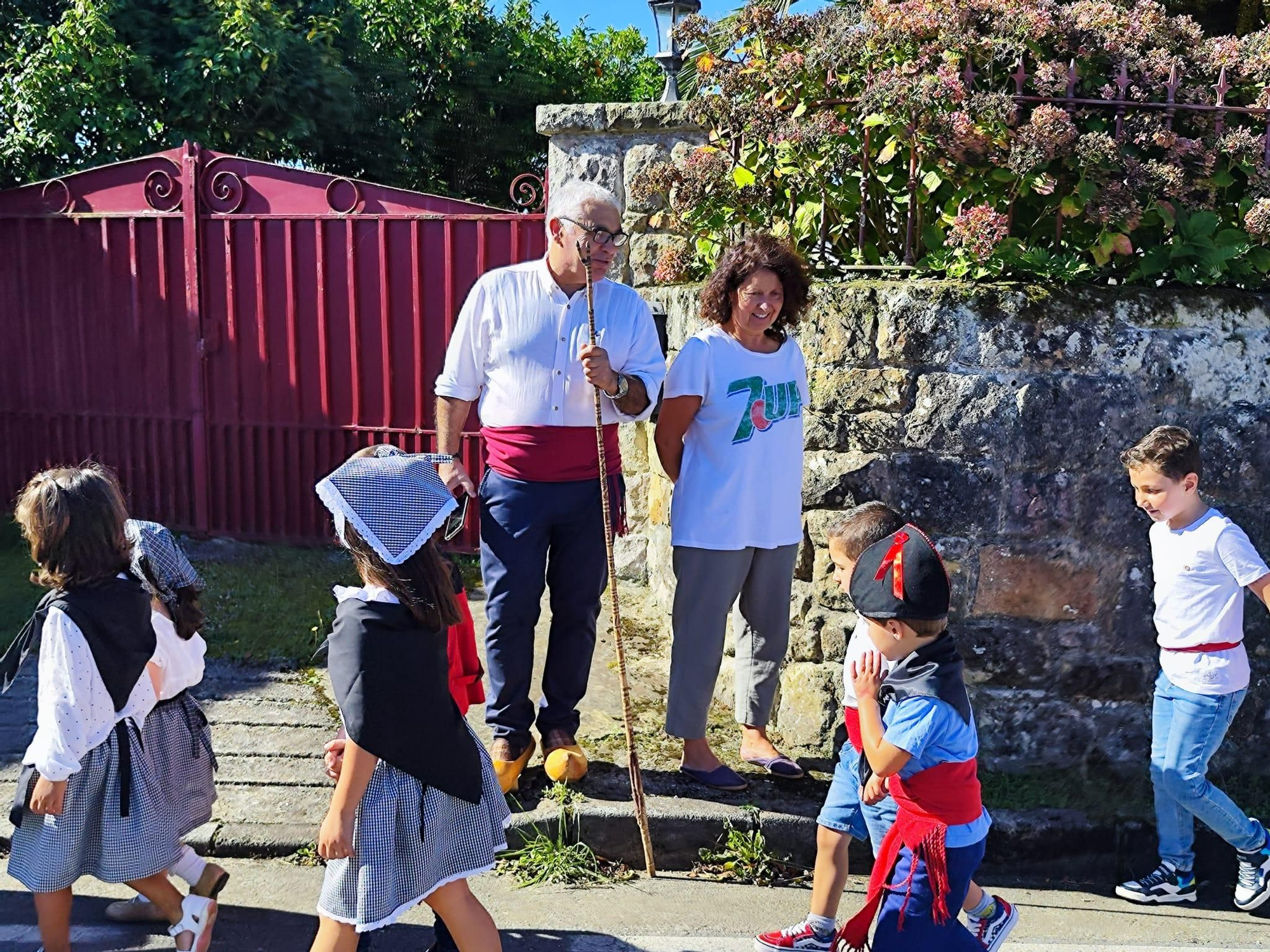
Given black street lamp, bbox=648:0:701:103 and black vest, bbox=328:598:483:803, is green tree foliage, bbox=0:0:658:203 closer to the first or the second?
black street lamp, bbox=648:0:701:103

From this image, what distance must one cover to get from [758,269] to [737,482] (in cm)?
64

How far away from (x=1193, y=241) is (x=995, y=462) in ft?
3.15

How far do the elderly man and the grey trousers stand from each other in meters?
0.28

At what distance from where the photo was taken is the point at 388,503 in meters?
2.60

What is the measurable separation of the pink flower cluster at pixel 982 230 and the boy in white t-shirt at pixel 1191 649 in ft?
2.42

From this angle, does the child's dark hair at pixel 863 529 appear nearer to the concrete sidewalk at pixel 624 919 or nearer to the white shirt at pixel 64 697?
the concrete sidewalk at pixel 624 919

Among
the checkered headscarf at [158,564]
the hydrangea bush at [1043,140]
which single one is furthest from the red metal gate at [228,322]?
the checkered headscarf at [158,564]

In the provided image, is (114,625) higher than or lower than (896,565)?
lower

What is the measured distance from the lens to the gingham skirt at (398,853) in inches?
102

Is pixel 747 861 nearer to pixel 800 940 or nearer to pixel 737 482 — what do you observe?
pixel 800 940

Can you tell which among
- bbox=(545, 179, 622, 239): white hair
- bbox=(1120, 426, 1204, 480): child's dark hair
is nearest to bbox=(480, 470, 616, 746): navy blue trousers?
bbox=(545, 179, 622, 239): white hair

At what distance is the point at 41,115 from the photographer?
27.1 ft

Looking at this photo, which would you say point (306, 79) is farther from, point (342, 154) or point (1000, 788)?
point (1000, 788)

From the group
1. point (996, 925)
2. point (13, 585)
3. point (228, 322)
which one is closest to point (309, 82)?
point (228, 322)
